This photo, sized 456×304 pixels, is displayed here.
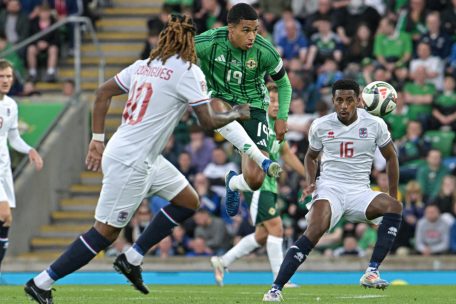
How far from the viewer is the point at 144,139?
37.5 feet

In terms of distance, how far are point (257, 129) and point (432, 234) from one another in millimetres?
7059

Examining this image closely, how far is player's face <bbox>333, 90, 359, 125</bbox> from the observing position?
1372cm

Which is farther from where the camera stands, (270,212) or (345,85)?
(270,212)

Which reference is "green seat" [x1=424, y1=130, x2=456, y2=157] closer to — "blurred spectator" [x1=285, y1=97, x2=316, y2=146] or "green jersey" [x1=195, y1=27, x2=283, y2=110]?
Result: "blurred spectator" [x1=285, y1=97, x2=316, y2=146]

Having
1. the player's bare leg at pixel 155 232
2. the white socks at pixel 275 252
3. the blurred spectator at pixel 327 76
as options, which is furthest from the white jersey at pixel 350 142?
the blurred spectator at pixel 327 76

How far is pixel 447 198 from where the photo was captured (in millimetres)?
21281

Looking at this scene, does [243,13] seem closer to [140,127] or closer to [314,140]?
[314,140]

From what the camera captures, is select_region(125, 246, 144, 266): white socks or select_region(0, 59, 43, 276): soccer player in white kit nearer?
select_region(125, 246, 144, 266): white socks

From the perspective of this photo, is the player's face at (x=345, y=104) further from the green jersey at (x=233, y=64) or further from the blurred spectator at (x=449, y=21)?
the blurred spectator at (x=449, y=21)

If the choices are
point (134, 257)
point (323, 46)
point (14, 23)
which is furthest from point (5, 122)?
point (14, 23)

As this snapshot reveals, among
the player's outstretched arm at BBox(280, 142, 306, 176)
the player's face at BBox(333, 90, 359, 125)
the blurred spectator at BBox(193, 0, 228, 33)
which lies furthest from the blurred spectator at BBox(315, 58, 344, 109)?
the player's face at BBox(333, 90, 359, 125)

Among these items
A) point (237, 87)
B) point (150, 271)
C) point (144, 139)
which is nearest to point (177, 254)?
point (150, 271)

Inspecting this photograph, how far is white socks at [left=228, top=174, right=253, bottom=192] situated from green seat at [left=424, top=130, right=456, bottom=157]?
26.3ft

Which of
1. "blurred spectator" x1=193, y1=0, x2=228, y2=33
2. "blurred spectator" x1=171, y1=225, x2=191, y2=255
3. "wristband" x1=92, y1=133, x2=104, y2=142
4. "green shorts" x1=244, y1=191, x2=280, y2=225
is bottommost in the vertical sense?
"blurred spectator" x1=171, y1=225, x2=191, y2=255
